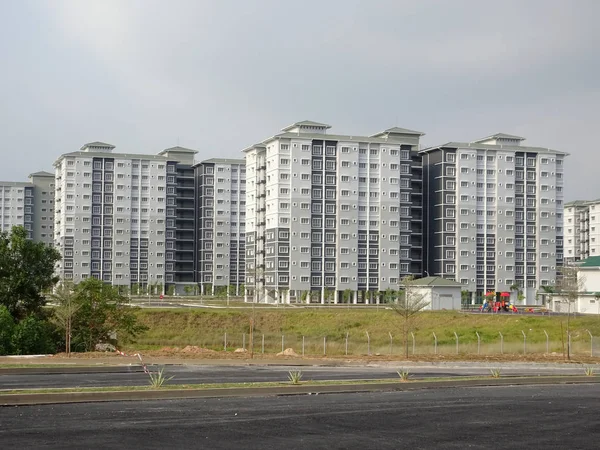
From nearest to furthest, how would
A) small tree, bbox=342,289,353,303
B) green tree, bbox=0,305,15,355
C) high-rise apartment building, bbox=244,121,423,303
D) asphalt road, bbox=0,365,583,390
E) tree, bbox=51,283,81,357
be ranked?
asphalt road, bbox=0,365,583,390, tree, bbox=51,283,81,357, green tree, bbox=0,305,15,355, high-rise apartment building, bbox=244,121,423,303, small tree, bbox=342,289,353,303

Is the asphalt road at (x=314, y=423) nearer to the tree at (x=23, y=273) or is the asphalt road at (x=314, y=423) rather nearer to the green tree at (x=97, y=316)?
A: the green tree at (x=97, y=316)

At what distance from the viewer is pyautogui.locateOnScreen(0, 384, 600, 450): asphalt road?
655 inches

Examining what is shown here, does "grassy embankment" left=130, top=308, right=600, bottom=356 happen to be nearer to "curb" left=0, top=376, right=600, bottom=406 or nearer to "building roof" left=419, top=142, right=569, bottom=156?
"curb" left=0, top=376, right=600, bottom=406

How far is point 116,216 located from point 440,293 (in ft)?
262

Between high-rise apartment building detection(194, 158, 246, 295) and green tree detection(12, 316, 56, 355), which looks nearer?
green tree detection(12, 316, 56, 355)

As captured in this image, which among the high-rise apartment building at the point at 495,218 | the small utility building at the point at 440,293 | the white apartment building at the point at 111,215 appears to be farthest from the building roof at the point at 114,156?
the small utility building at the point at 440,293

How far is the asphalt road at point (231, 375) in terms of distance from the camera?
29186 mm

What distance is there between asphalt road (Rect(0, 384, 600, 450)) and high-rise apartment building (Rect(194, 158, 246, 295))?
144 metres

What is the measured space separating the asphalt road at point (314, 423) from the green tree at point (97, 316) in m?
29.6

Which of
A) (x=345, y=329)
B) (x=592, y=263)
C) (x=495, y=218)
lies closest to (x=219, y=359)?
(x=345, y=329)

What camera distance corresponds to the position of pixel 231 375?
33.7 metres

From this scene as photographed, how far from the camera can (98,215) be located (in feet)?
523

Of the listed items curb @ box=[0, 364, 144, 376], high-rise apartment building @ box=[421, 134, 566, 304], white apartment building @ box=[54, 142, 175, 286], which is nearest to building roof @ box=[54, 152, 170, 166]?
white apartment building @ box=[54, 142, 175, 286]

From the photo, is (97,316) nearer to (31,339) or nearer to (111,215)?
(31,339)
